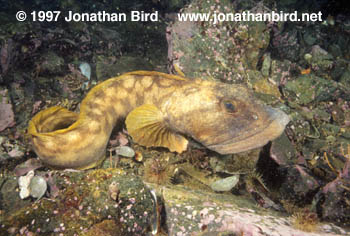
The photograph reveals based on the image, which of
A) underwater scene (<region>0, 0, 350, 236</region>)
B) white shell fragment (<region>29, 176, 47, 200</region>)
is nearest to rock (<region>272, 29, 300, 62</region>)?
underwater scene (<region>0, 0, 350, 236</region>)

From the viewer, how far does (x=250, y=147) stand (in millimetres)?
3178

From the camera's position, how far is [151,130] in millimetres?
3863

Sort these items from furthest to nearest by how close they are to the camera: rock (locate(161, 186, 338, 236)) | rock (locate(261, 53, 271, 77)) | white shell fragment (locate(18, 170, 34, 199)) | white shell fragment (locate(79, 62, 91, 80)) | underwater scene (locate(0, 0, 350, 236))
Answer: rock (locate(261, 53, 271, 77)) < white shell fragment (locate(79, 62, 91, 80)) < white shell fragment (locate(18, 170, 34, 199)) < underwater scene (locate(0, 0, 350, 236)) < rock (locate(161, 186, 338, 236))

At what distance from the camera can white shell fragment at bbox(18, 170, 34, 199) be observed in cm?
339

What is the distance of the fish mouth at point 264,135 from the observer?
3.04 m

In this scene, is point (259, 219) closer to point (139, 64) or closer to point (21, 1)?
point (139, 64)

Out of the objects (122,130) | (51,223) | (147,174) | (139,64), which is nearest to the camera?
(51,223)

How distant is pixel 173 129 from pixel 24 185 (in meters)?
2.66

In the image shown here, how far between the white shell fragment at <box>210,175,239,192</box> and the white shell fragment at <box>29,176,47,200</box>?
110 inches

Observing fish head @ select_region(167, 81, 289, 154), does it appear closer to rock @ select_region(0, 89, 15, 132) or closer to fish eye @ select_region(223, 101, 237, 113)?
fish eye @ select_region(223, 101, 237, 113)

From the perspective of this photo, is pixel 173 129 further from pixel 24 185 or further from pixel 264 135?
pixel 24 185

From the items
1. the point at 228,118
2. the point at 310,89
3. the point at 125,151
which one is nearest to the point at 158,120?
the point at 125,151

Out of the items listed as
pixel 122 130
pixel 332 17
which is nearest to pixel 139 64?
pixel 122 130

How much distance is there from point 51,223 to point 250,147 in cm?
271
